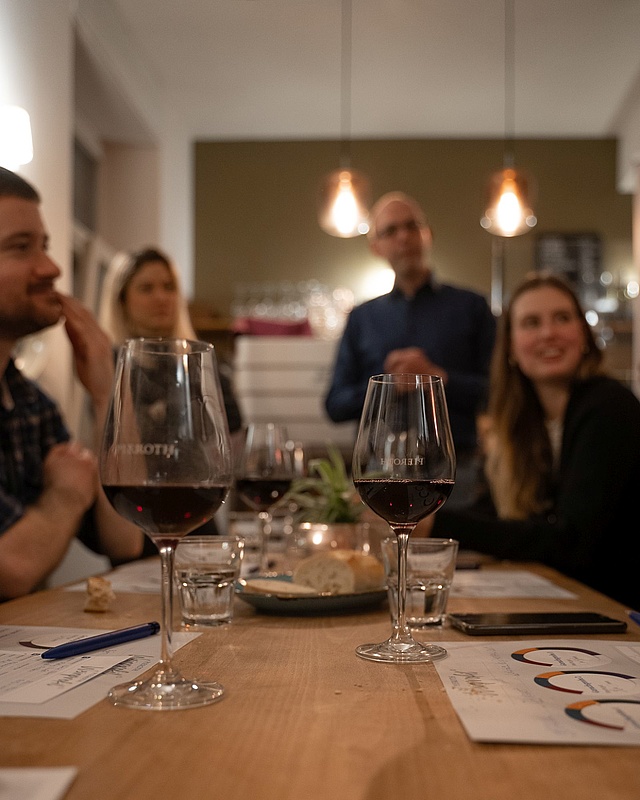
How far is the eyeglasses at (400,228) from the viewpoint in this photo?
3.10 m

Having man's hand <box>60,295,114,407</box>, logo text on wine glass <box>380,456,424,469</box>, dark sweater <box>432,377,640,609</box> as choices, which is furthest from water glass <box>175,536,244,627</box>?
man's hand <box>60,295,114,407</box>

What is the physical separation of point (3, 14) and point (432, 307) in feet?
5.70

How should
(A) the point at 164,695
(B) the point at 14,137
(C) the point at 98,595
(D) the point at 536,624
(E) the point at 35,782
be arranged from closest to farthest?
(E) the point at 35,782, (A) the point at 164,695, (D) the point at 536,624, (C) the point at 98,595, (B) the point at 14,137

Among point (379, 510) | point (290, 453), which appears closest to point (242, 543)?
point (379, 510)

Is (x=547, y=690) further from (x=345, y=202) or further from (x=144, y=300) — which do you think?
(x=345, y=202)

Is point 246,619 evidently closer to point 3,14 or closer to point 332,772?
point 332,772

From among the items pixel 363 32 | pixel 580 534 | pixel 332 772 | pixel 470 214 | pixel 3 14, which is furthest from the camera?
pixel 470 214

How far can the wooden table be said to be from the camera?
1.44ft

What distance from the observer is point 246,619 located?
3.17 feet

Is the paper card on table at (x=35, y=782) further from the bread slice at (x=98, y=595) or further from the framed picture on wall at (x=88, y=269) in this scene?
the framed picture on wall at (x=88, y=269)

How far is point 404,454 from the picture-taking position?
774 millimetres

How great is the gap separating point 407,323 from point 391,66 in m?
2.26

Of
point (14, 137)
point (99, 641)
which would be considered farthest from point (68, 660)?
point (14, 137)

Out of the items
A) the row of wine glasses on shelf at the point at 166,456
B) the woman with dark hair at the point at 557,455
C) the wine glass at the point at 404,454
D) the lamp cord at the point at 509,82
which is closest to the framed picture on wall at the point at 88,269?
the lamp cord at the point at 509,82
